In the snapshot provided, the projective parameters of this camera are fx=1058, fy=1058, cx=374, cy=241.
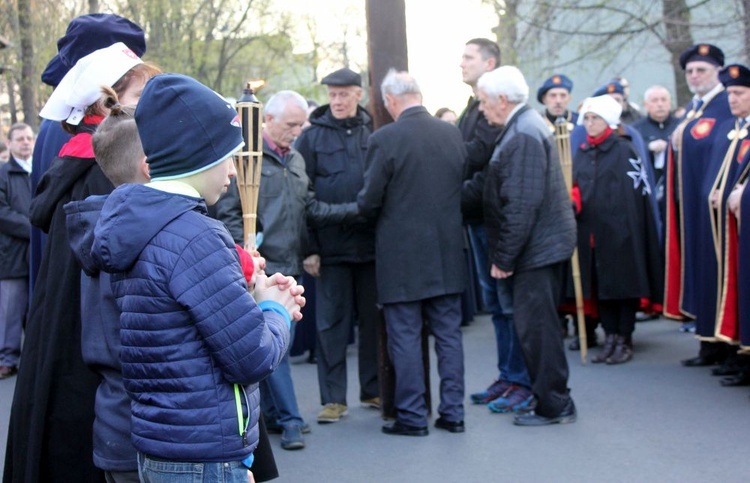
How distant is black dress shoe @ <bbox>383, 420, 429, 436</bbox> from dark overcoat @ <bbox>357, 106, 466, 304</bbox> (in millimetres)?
795

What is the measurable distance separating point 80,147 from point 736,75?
5362mm

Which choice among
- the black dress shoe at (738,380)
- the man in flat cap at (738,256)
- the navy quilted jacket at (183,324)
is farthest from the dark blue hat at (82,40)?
the black dress shoe at (738,380)

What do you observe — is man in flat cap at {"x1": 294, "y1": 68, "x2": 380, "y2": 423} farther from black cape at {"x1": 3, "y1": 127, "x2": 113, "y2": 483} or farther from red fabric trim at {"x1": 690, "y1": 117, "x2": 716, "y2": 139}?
black cape at {"x1": 3, "y1": 127, "x2": 113, "y2": 483}

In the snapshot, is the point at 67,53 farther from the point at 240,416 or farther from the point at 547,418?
the point at 547,418

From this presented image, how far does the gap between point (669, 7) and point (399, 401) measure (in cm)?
998

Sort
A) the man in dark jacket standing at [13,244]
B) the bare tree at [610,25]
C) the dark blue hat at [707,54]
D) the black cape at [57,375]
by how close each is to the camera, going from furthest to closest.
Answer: the bare tree at [610,25] → the man in dark jacket standing at [13,244] → the dark blue hat at [707,54] → the black cape at [57,375]

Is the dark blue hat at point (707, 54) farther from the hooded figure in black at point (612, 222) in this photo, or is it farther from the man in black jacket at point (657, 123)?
the man in black jacket at point (657, 123)

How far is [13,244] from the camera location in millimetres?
9469

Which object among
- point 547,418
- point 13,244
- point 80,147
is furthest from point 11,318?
point 80,147

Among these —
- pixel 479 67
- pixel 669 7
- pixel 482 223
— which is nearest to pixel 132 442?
pixel 482 223

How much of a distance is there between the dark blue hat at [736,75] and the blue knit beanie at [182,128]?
217 inches

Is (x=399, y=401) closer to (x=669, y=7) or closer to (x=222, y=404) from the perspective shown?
(x=222, y=404)

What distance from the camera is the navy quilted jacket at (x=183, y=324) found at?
268 centimetres

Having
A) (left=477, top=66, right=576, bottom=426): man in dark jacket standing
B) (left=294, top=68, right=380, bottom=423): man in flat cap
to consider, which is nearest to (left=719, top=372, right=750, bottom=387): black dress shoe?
(left=477, top=66, right=576, bottom=426): man in dark jacket standing
